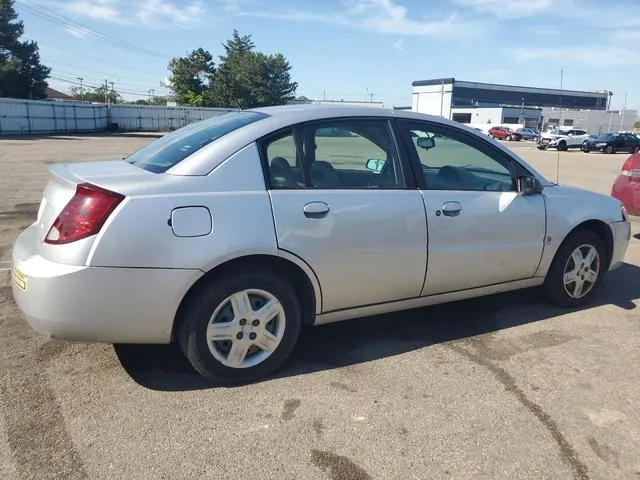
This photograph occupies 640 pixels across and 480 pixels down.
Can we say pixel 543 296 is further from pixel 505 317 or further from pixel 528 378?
pixel 528 378

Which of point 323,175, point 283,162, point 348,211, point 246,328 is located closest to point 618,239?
point 348,211

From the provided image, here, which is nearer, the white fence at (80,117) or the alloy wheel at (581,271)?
the alloy wheel at (581,271)

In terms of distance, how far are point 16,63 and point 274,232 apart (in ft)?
182

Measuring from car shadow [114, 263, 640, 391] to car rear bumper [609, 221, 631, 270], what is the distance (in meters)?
0.38

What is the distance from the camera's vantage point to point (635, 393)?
10.6 feet

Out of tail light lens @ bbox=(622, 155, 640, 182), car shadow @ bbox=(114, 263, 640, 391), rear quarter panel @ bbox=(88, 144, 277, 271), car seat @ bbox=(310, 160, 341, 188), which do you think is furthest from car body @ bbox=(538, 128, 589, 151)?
rear quarter panel @ bbox=(88, 144, 277, 271)

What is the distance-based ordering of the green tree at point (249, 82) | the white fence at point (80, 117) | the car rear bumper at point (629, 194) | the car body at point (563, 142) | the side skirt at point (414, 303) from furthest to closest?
the green tree at point (249, 82) < the car body at point (563, 142) < the white fence at point (80, 117) < the car rear bumper at point (629, 194) < the side skirt at point (414, 303)

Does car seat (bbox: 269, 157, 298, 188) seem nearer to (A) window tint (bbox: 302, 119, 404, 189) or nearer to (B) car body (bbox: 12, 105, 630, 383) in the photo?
(B) car body (bbox: 12, 105, 630, 383)

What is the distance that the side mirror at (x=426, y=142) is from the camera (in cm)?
378

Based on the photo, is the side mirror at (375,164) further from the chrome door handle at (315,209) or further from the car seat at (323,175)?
the chrome door handle at (315,209)

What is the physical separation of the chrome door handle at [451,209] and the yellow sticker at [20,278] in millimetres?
2586

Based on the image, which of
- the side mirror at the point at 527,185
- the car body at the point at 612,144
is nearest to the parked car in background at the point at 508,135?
the car body at the point at 612,144

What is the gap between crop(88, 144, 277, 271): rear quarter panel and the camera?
277 cm

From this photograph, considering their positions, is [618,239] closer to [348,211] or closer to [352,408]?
[348,211]
